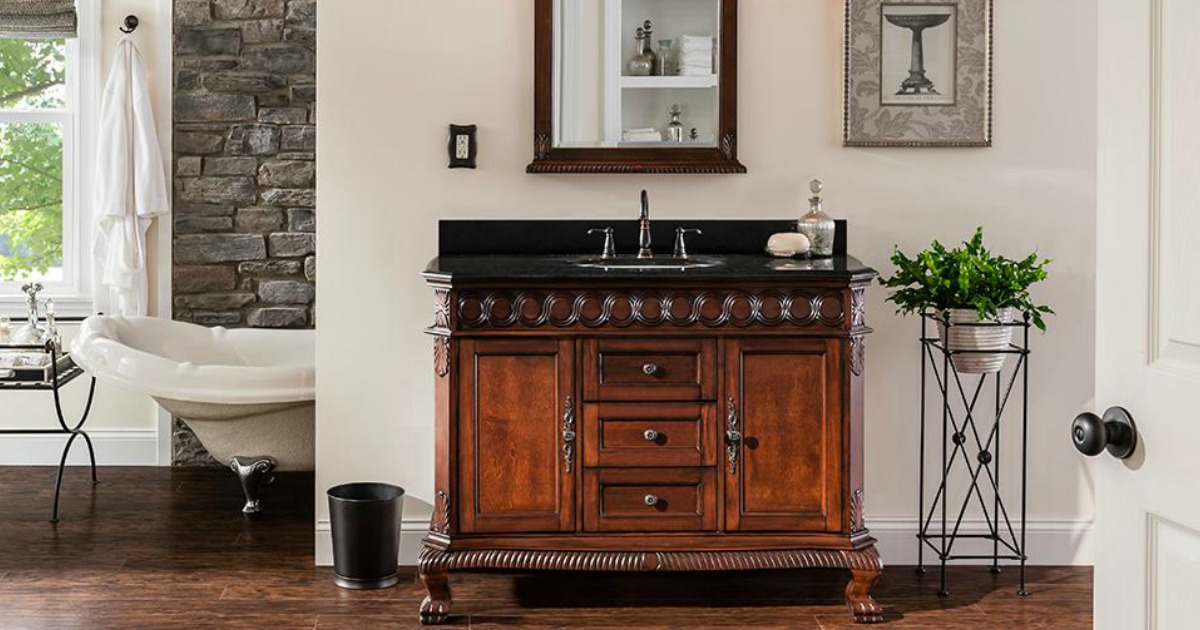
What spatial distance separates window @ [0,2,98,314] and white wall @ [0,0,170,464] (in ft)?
0.48

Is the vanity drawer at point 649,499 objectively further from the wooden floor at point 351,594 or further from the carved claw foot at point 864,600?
the carved claw foot at point 864,600

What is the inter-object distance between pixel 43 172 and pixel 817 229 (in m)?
3.61

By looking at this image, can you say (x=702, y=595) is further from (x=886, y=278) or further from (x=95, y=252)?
(x=95, y=252)

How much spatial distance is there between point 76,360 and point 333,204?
1359 millimetres

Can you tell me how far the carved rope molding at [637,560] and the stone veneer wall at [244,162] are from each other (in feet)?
8.05

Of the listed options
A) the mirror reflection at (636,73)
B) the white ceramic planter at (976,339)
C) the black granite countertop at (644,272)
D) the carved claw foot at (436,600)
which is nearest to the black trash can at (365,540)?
the carved claw foot at (436,600)

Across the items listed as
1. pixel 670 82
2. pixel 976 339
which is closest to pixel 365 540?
pixel 670 82

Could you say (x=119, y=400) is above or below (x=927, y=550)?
above

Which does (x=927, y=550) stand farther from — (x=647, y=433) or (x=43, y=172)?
(x=43, y=172)

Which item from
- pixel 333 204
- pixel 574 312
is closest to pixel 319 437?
pixel 333 204

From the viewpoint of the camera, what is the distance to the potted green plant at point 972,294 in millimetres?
3764

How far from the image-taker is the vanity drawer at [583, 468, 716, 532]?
359 centimetres

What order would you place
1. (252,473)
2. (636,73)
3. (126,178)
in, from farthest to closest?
(126,178)
(252,473)
(636,73)

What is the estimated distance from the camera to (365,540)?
12.8 feet
